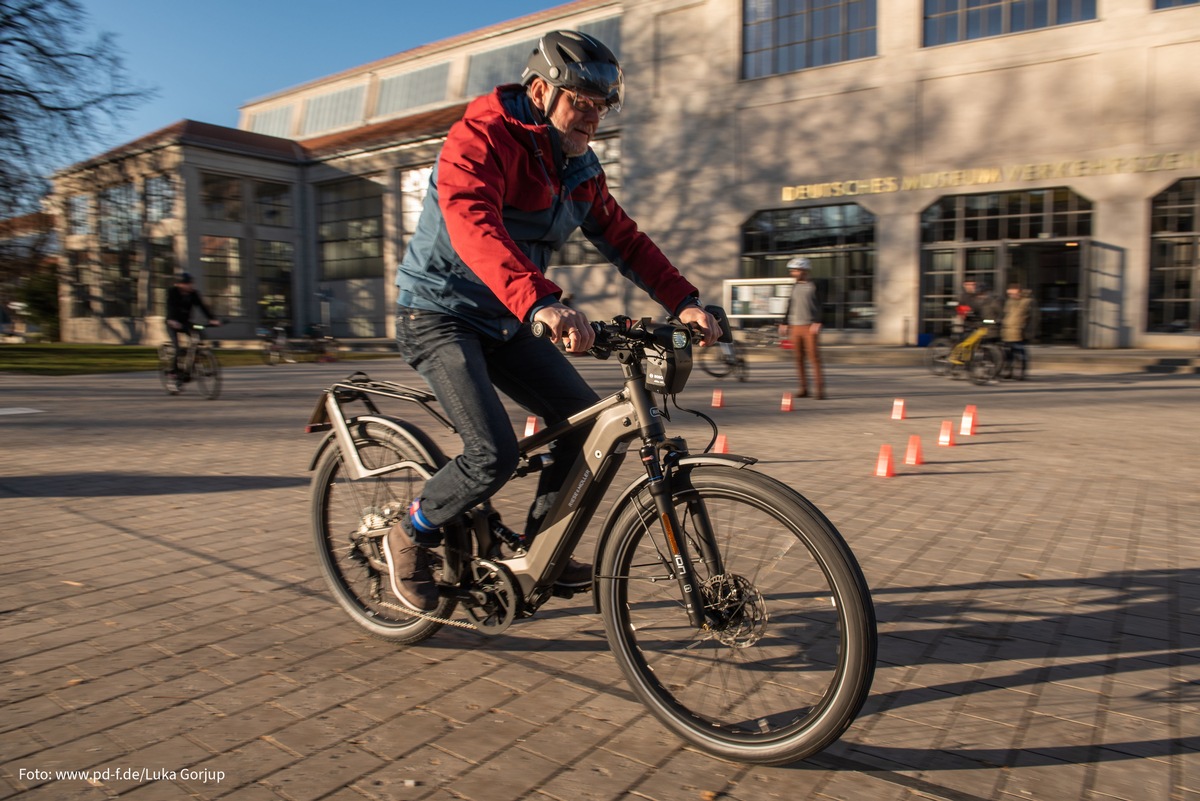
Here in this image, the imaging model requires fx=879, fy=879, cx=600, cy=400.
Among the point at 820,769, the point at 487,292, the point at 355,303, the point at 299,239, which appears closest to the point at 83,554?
the point at 487,292

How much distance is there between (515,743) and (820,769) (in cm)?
89

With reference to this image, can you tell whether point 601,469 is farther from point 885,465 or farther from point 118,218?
point 118,218

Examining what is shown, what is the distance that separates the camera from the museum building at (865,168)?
21859mm

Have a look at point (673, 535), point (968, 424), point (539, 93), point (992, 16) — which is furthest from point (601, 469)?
point (992, 16)

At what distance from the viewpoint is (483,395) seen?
2906mm

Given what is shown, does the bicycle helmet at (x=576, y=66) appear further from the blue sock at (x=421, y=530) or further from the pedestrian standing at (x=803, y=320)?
the pedestrian standing at (x=803, y=320)

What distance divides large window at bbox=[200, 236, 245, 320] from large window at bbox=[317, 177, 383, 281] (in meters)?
4.11

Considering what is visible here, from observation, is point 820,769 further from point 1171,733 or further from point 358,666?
point 358,666

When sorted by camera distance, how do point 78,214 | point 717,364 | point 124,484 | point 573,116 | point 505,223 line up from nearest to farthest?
point 573,116
point 505,223
point 124,484
point 717,364
point 78,214

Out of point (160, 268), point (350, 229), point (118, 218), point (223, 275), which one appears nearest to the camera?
point (118, 218)

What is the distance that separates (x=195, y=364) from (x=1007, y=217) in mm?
20636

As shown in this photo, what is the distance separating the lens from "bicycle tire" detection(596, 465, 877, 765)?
2299mm

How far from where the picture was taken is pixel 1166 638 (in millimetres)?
3398

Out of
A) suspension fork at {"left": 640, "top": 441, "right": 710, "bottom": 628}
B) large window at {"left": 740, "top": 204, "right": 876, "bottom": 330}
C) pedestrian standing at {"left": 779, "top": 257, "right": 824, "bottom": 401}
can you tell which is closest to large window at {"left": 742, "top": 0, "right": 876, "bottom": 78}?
large window at {"left": 740, "top": 204, "right": 876, "bottom": 330}
